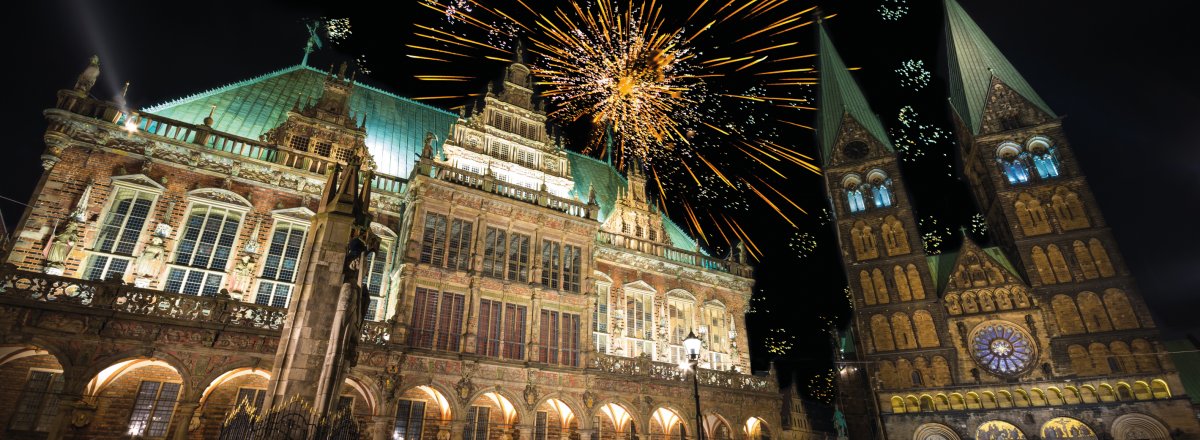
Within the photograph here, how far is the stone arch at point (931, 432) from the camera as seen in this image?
37438mm

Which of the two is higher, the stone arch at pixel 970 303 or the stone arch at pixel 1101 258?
the stone arch at pixel 1101 258

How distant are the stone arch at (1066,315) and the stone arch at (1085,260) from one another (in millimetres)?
2331

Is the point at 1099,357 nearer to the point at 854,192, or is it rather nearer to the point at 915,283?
the point at 915,283

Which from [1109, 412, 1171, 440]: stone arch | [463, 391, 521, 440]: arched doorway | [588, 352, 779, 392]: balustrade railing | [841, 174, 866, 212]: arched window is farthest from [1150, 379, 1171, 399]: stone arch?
[463, 391, 521, 440]: arched doorway

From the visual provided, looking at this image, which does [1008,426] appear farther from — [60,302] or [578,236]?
[60,302]

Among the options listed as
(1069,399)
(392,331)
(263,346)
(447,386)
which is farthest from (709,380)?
(1069,399)

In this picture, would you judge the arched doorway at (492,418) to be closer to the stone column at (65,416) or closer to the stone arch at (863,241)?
the stone column at (65,416)

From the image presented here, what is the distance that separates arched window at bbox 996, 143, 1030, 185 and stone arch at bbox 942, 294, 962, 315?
1102 centimetres

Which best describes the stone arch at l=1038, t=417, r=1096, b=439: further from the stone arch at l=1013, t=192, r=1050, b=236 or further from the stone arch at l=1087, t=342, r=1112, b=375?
the stone arch at l=1013, t=192, r=1050, b=236

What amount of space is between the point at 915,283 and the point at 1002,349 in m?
6.90

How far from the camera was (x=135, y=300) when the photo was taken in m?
16.4

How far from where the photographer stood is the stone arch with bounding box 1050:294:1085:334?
3741 cm

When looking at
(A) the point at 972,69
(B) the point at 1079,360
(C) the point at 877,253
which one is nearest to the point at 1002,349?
(B) the point at 1079,360

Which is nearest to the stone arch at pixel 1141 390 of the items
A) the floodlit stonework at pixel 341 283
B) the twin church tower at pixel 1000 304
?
the twin church tower at pixel 1000 304
